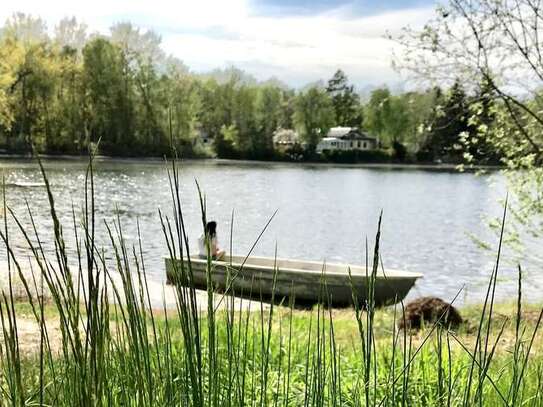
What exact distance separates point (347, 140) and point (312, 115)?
7.12 metres

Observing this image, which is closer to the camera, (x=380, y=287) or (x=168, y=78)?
(x=380, y=287)

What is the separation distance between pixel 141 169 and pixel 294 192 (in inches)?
615

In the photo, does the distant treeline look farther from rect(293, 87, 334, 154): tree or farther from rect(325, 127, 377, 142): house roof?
rect(325, 127, 377, 142): house roof

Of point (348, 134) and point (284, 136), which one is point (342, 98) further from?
point (284, 136)

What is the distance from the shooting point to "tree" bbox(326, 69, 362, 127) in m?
101

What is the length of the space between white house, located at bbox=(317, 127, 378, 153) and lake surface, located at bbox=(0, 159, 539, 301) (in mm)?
28018

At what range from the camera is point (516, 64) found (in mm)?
7832

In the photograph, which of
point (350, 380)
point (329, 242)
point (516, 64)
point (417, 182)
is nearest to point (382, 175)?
point (417, 182)

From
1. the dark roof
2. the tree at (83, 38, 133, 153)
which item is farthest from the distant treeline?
the dark roof

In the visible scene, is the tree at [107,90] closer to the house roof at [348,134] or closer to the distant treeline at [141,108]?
the distant treeline at [141,108]

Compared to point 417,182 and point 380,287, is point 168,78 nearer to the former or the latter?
point 417,182

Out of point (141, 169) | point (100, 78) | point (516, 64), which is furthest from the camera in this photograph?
point (100, 78)

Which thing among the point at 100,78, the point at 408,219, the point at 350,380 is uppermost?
the point at 100,78

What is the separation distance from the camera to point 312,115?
85.6 meters
